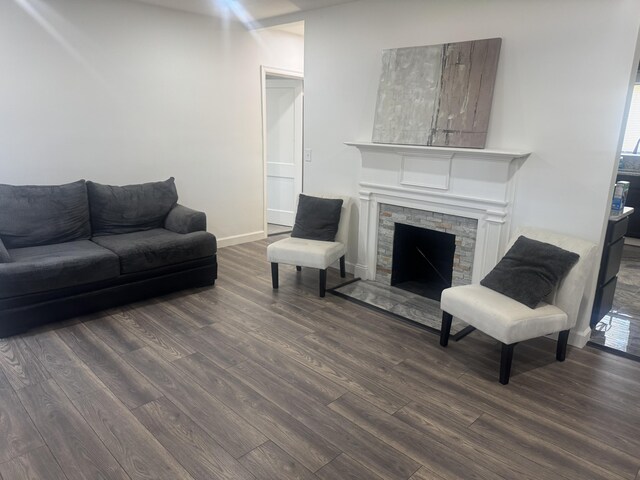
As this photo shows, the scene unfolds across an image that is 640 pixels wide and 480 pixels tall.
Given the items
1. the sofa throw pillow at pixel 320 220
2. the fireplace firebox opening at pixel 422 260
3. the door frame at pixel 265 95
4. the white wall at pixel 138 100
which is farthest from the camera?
the door frame at pixel 265 95

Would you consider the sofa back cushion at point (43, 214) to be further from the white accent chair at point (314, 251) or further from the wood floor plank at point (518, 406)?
the wood floor plank at point (518, 406)

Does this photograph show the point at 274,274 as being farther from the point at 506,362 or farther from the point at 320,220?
the point at 506,362

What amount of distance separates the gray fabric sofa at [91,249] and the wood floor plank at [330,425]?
1425mm

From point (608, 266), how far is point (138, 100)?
4.45m

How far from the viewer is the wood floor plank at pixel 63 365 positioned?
100 inches

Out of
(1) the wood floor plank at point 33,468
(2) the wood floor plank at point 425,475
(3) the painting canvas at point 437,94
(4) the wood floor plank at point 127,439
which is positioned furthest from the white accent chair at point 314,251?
(1) the wood floor plank at point 33,468

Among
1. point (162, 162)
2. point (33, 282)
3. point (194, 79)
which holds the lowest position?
point (33, 282)

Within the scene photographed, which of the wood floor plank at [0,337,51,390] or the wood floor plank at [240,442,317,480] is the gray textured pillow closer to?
the wood floor plank at [0,337,51,390]

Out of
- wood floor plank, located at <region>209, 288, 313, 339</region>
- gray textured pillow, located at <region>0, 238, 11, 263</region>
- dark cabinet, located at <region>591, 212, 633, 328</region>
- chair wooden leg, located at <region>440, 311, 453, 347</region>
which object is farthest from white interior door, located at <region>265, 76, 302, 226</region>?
dark cabinet, located at <region>591, 212, 633, 328</region>

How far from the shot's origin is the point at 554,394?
8.37 feet

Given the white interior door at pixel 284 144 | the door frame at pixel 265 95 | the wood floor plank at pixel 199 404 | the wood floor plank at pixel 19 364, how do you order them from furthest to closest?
the white interior door at pixel 284 144
the door frame at pixel 265 95
the wood floor plank at pixel 19 364
the wood floor plank at pixel 199 404

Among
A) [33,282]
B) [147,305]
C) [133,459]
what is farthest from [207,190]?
[133,459]

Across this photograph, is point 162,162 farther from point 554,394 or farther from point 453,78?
point 554,394

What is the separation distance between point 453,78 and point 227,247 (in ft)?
10.7
